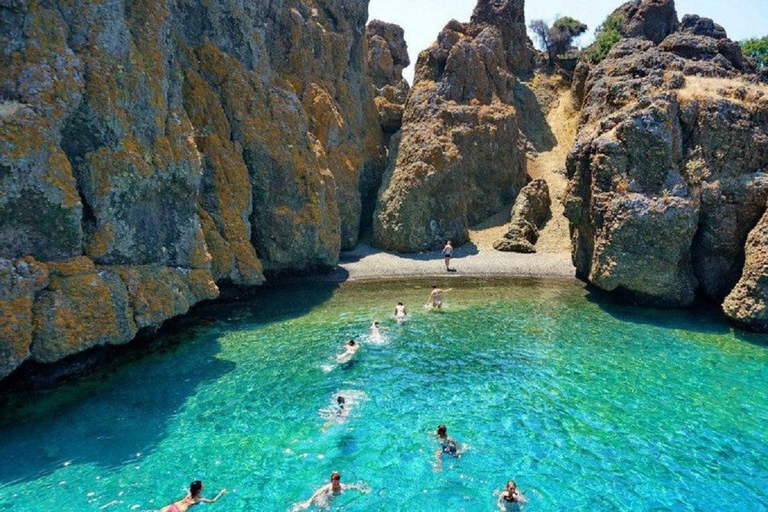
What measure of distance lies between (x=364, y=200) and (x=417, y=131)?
27.3 feet

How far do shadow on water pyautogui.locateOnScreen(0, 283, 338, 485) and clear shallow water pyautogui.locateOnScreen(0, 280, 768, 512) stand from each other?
75 mm

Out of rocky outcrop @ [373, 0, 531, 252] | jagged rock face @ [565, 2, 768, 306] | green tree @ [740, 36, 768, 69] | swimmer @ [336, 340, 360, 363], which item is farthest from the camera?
green tree @ [740, 36, 768, 69]

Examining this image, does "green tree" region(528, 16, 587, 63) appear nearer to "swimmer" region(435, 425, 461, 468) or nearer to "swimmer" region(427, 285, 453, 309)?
"swimmer" region(427, 285, 453, 309)

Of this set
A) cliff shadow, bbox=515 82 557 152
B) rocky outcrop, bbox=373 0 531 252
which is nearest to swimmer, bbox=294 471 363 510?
rocky outcrop, bbox=373 0 531 252

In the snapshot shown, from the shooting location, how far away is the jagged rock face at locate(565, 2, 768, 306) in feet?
85.8

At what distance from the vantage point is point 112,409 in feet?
54.9

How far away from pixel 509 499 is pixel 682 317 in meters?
20.1

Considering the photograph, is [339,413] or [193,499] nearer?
[193,499]

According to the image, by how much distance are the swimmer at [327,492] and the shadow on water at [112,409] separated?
5612mm

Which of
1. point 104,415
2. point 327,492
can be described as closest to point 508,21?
point 104,415

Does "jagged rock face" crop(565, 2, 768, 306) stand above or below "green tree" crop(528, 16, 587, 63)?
below

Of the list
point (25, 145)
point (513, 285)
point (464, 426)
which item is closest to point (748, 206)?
point (513, 285)

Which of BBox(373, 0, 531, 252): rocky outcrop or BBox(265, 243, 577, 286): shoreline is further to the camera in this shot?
BBox(373, 0, 531, 252): rocky outcrop

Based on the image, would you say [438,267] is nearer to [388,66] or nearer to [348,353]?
[348,353]
